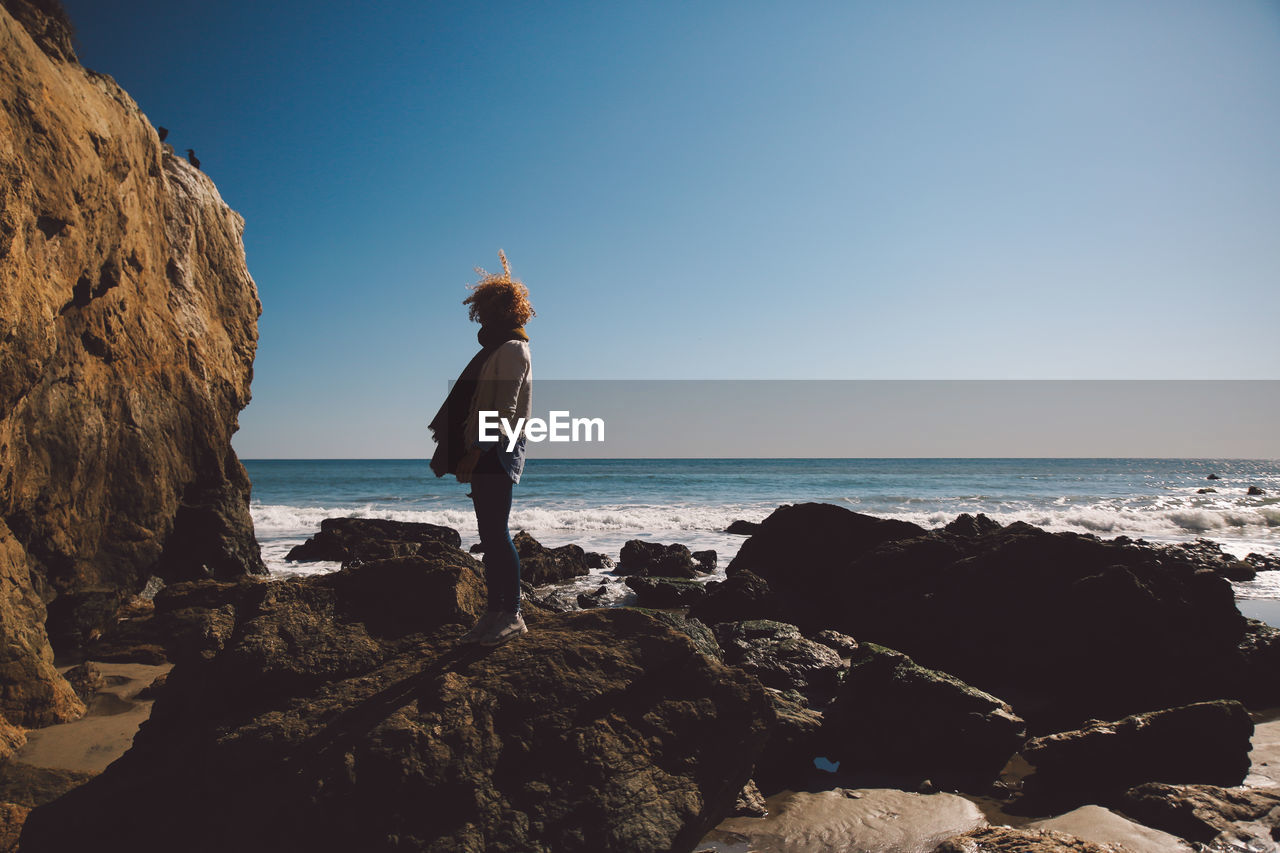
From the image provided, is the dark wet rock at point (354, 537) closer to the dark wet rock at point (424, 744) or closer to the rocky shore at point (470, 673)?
the rocky shore at point (470, 673)

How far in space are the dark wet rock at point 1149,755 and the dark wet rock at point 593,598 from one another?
734cm

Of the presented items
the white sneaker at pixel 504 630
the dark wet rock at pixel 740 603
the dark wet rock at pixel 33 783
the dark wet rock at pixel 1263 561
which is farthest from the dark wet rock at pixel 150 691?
the dark wet rock at pixel 1263 561

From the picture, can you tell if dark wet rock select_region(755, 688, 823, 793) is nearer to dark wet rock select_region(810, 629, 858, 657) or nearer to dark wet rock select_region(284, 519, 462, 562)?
dark wet rock select_region(810, 629, 858, 657)

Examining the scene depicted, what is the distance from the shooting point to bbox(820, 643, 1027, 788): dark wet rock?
4824 mm

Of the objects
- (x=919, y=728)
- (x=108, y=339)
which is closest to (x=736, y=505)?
(x=108, y=339)

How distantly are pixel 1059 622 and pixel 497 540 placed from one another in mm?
6077

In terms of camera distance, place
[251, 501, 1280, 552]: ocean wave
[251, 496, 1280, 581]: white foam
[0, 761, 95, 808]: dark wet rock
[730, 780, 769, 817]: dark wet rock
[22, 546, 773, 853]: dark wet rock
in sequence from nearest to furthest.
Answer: [22, 546, 773, 853]: dark wet rock, [0, 761, 95, 808]: dark wet rock, [730, 780, 769, 817]: dark wet rock, [251, 496, 1280, 581]: white foam, [251, 501, 1280, 552]: ocean wave

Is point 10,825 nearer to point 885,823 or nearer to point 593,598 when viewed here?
point 885,823

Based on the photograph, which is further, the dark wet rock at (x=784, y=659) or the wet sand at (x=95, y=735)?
the dark wet rock at (x=784, y=659)

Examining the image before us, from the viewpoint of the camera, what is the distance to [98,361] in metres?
8.41

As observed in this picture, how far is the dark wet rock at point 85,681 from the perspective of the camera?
231 inches

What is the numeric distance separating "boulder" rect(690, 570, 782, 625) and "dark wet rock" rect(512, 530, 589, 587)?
4.63 metres

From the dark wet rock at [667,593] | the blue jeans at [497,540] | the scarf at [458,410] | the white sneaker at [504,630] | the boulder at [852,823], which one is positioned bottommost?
the dark wet rock at [667,593]

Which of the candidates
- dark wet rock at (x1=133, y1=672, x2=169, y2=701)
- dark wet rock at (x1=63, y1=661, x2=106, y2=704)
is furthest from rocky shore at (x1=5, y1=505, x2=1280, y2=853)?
dark wet rock at (x1=63, y1=661, x2=106, y2=704)
